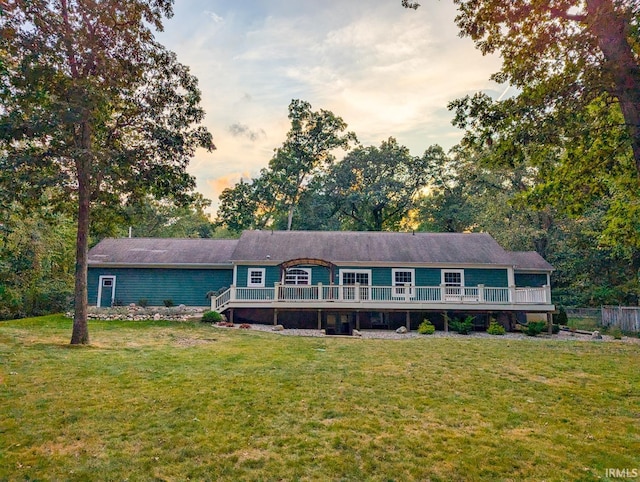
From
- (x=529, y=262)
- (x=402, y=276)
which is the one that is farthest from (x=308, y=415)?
(x=529, y=262)

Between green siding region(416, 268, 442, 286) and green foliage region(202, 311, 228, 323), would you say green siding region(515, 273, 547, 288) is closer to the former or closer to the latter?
green siding region(416, 268, 442, 286)

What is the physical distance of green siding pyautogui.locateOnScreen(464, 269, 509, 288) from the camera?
19.1m

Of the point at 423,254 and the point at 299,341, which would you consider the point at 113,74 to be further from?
the point at 423,254

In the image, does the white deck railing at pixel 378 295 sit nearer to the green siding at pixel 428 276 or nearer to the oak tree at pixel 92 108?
the green siding at pixel 428 276

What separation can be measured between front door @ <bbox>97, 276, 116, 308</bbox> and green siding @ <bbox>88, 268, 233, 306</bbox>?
17cm

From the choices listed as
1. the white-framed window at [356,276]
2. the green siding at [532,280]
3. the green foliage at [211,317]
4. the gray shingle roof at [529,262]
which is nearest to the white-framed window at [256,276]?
the green foliage at [211,317]

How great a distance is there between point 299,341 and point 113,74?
916cm

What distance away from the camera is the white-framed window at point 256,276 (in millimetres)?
19077

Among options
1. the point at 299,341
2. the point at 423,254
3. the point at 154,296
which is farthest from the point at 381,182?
the point at 299,341

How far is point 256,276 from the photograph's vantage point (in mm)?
19156

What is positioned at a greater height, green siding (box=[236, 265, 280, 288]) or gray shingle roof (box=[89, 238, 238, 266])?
gray shingle roof (box=[89, 238, 238, 266])

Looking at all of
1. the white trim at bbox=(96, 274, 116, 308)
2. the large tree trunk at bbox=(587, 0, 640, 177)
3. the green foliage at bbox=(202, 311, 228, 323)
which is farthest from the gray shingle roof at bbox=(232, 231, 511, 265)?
the large tree trunk at bbox=(587, 0, 640, 177)

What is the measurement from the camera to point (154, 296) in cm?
2041

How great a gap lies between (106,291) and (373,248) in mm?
13687
